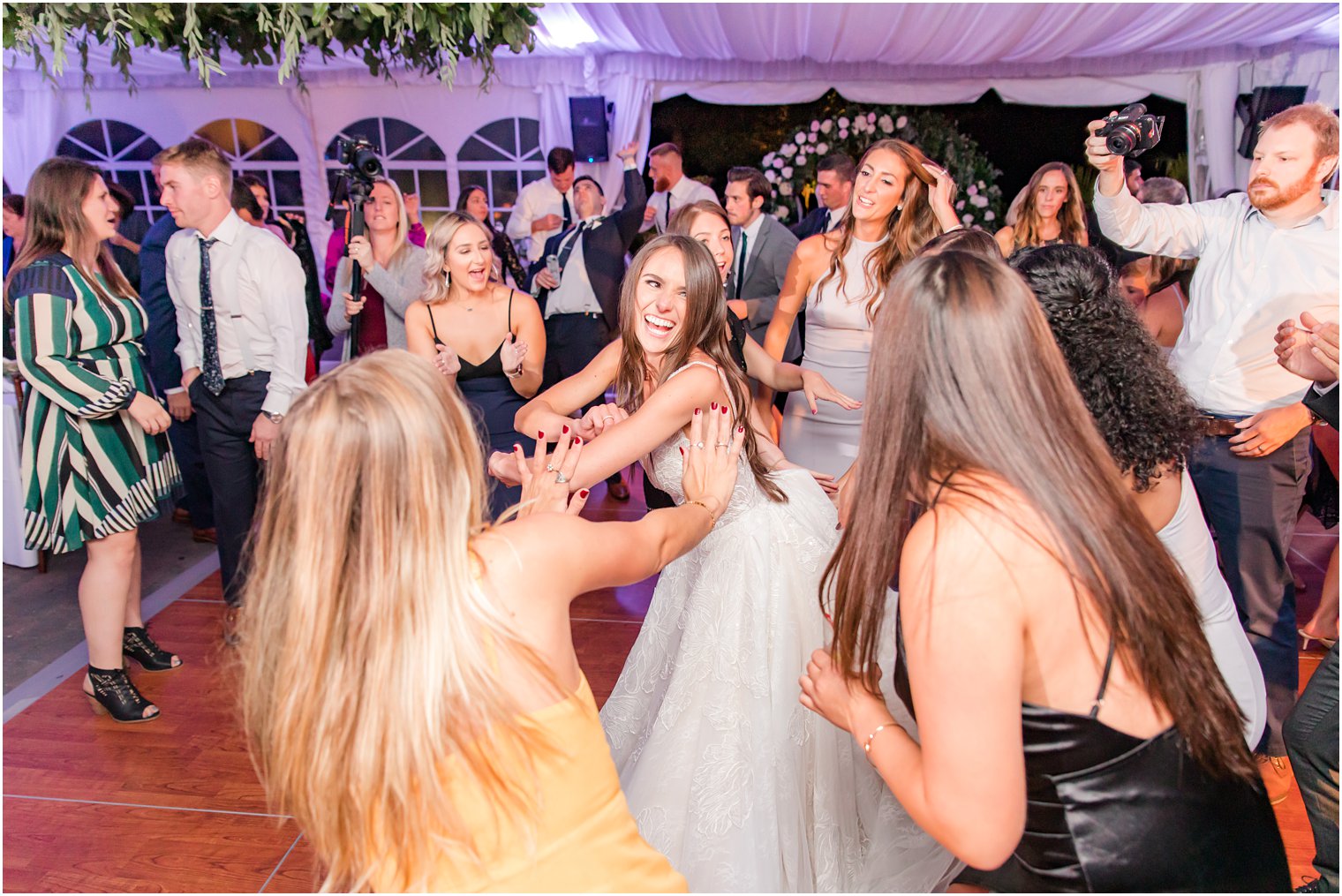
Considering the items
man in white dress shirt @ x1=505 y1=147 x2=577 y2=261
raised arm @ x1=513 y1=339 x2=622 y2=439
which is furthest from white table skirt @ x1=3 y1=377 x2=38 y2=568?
man in white dress shirt @ x1=505 y1=147 x2=577 y2=261

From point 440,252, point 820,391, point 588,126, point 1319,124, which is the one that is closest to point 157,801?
point 440,252

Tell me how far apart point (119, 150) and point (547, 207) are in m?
4.61

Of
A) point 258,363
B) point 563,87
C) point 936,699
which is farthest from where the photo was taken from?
point 563,87

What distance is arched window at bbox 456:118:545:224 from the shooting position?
783 centimetres

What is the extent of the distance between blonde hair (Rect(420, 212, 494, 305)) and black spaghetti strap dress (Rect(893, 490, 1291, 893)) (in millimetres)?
2533

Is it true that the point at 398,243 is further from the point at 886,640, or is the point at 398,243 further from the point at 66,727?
the point at 886,640

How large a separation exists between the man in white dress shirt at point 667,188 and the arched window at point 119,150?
5.08 metres

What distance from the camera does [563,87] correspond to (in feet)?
25.0

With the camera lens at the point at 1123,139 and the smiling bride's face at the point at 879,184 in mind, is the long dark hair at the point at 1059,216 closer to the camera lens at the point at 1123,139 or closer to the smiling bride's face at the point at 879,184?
the smiling bride's face at the point at 879,184

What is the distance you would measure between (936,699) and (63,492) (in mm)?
2746

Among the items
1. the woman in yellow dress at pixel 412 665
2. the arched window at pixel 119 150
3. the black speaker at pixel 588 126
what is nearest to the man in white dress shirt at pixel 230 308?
the woman in yellow dress at pixel 412 665

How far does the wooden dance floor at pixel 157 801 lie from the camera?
2.23m

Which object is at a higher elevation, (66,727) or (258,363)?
(258,363)

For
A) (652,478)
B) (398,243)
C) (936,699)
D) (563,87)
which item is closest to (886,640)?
(652,478)
